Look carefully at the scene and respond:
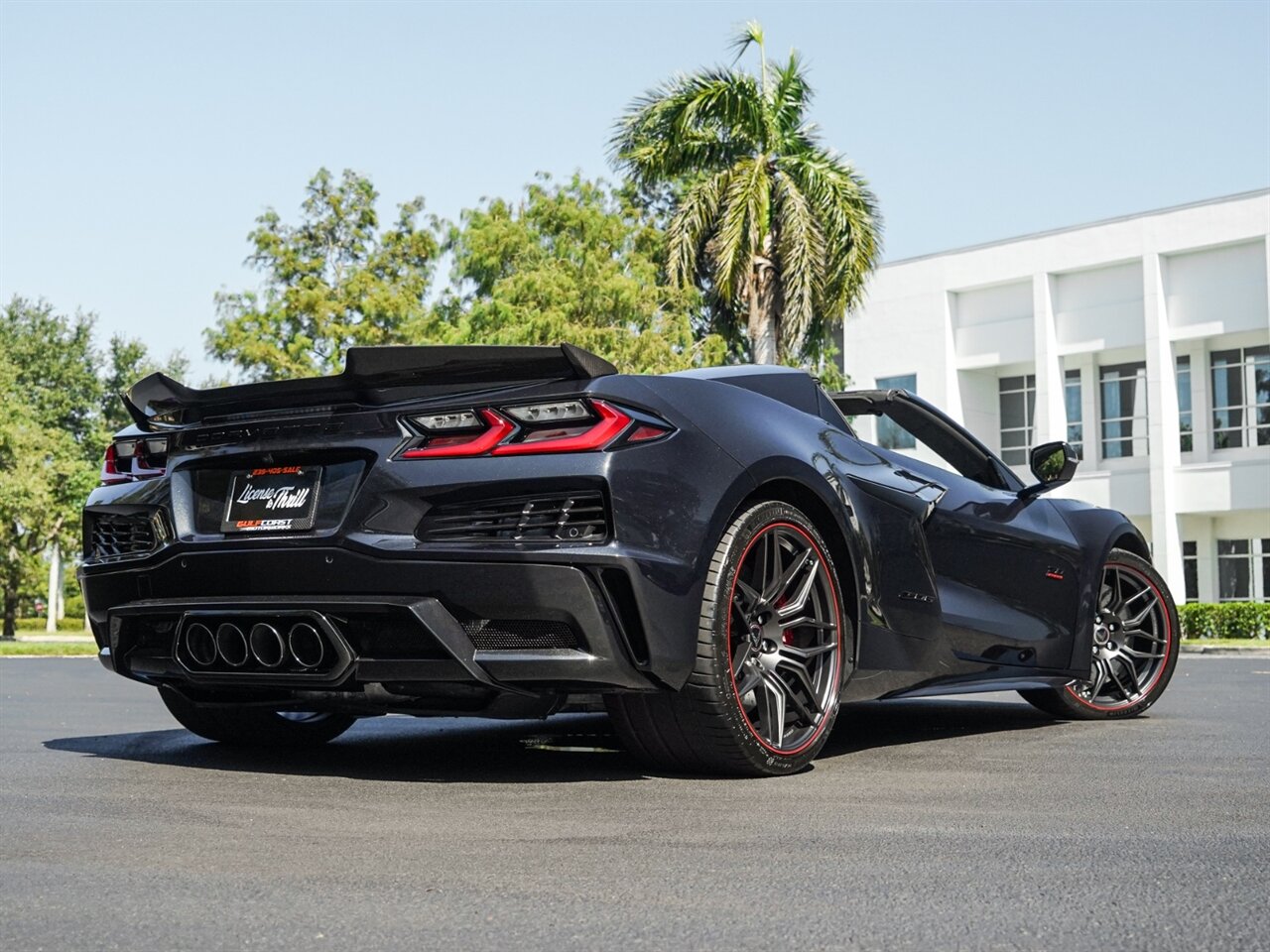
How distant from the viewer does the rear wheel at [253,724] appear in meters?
5.85

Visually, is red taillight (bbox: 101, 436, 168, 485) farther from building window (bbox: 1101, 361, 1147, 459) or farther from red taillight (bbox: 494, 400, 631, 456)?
building window (bbox: 1101, 361, 1147, 459)

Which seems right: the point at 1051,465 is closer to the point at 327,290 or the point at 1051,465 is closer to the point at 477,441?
the point at 477,441

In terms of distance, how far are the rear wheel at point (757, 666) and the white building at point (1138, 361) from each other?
34206mm

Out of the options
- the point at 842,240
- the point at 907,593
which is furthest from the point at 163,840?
the point at 842,240

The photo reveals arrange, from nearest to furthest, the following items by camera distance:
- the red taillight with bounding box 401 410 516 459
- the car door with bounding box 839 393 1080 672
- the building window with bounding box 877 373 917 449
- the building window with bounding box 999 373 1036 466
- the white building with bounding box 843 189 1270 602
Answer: the red taillight with bounding box 401 410 516 459, the car door with bounding box 839 393 1080 672, the white building with bounding box 843 189 1270 602, the building window with bounding box 999 373 1036 466, the building window with bounding box 877 373 917 449

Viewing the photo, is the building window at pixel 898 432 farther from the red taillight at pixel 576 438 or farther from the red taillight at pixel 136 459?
the red taillight at pixel 576 438

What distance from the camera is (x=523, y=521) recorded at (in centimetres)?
450

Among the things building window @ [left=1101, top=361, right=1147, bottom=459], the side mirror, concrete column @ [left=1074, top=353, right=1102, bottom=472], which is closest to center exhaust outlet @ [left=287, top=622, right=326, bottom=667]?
the side mirror

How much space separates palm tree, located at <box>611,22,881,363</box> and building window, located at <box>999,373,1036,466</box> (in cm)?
1770

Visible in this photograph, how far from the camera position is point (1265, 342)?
124ft

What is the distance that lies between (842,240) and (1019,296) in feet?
57.4

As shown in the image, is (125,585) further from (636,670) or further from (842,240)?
(842,240)

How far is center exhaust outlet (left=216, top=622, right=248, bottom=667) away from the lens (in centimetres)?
481

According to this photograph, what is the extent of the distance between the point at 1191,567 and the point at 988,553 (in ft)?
116
